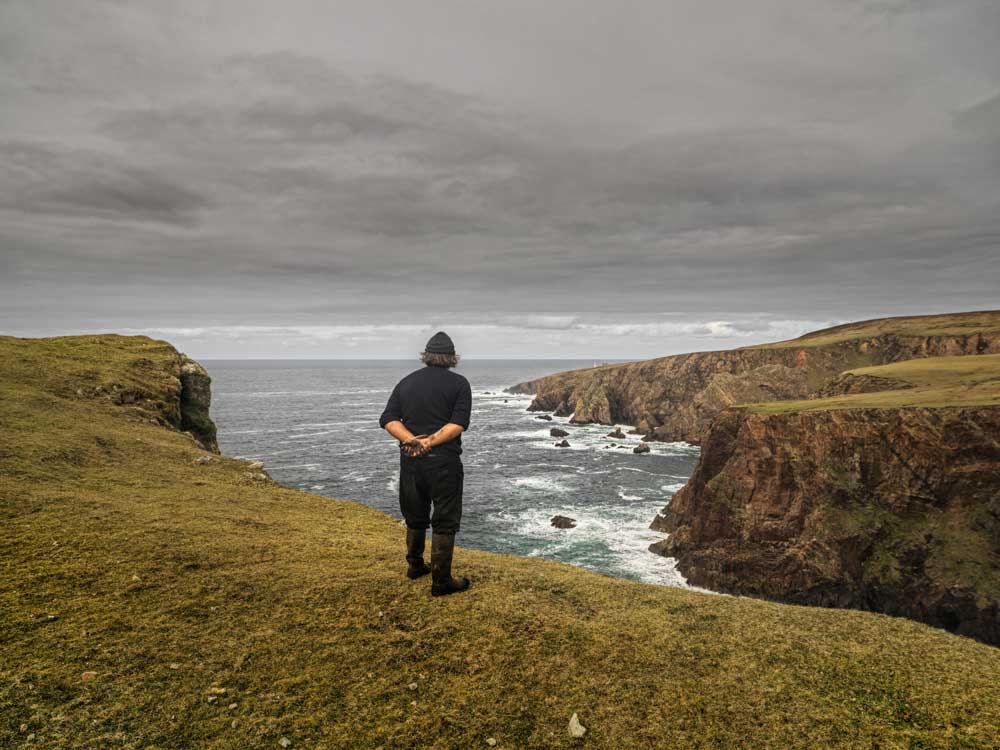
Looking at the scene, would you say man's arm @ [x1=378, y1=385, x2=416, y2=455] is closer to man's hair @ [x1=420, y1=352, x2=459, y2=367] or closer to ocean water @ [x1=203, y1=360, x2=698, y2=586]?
man's hair @ [x1=420, y1=352, x2=459, y2=367]

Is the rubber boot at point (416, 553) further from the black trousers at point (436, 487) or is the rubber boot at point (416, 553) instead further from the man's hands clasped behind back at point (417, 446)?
the man's hands clasped behind back at point (417, 446)

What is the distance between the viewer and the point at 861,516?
122ft

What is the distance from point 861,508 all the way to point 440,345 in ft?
138

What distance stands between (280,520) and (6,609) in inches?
272

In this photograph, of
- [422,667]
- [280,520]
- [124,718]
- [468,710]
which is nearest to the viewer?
[124,718]

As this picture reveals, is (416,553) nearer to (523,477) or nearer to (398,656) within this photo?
(398,656)

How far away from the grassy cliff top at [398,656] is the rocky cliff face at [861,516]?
31.6 metres

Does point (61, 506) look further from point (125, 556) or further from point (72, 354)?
point (72, 354)

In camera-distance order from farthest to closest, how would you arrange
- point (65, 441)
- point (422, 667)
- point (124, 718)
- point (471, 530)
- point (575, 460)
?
point (575, 460) < point (471, 530) < point (65, 441) < point (422, 667) < point (124, 718)

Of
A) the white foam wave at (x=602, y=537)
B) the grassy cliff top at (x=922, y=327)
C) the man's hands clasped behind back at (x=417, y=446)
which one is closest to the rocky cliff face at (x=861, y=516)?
the white foam wave at (x=602, y=537)

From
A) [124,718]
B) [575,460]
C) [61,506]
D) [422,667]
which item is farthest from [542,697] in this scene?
[575,460]

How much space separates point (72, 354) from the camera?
28.7 m

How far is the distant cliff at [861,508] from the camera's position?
106ft

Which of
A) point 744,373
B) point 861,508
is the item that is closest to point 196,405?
point 861,508
